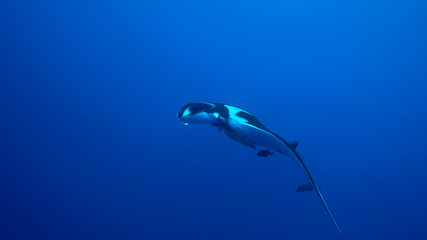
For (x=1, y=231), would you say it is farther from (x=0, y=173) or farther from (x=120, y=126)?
(x=120, y=126)

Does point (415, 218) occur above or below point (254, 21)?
below

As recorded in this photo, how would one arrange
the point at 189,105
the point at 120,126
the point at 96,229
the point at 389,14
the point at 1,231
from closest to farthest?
the point at 189,105 < the point at 96,229 < the point at 1,231 < the point at 120,126 < the point at 389,14

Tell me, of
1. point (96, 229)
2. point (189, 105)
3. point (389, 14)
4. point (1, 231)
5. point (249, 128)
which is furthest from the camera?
point (389, 14)

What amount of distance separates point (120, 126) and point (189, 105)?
842 cm

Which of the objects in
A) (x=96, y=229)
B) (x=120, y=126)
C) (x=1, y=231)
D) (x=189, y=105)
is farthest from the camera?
(x=120, y=126)

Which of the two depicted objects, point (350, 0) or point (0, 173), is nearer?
point (0, 173)

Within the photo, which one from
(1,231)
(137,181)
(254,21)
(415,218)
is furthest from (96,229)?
(415,218)

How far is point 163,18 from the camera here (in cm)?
1140

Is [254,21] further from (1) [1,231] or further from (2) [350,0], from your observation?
(1) [1,231]

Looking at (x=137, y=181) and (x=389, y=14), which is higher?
(x=389, y=14)

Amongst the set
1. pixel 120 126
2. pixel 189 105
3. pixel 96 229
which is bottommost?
pixel 189 105

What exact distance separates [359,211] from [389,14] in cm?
874

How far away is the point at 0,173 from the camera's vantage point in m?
9.56

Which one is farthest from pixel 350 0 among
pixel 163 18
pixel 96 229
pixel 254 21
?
pixel 96 229
